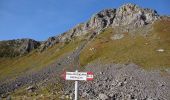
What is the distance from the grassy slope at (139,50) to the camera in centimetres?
8356

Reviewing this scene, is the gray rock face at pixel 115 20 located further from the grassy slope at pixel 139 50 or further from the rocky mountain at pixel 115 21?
the grassy slope at pixel 139 50

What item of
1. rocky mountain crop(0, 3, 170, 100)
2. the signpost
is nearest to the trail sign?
the signpost

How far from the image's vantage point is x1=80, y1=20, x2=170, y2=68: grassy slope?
8356cm

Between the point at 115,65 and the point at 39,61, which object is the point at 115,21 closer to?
the point at 39,61

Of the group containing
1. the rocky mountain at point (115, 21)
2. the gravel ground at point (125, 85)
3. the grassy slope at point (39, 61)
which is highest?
the rocky mountain at point (115, 21)

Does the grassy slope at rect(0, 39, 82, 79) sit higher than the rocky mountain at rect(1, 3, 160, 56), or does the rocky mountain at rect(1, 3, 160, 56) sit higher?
the rocky mountain at rect(1, 3, 160, 56)

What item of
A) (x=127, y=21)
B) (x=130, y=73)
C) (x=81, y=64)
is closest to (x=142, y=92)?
(x=130, y=73)

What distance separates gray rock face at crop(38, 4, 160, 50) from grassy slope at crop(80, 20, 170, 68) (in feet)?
30.6

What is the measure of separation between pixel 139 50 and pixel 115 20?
222ft

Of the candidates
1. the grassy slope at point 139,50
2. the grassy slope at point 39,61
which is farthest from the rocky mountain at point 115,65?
the grassy slope at point 39,61

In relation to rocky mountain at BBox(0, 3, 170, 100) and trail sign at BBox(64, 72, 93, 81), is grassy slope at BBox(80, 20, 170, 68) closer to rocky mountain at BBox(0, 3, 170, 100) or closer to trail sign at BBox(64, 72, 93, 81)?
rocky mountain at BBox(0, 3, 170, 100)

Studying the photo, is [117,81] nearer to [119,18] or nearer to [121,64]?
[121,64]

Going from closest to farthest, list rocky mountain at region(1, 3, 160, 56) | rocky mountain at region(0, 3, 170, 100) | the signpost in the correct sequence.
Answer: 1. the signpost
2. rocky mountain at region(0, 3, 170, 100)
3. rocky mountain at region(1, 3, 160, 56)

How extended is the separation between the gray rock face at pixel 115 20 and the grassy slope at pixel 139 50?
9.34m
